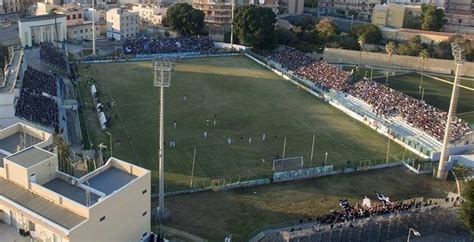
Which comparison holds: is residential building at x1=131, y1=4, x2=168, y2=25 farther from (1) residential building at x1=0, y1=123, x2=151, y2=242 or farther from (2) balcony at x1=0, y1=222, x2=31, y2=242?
(2) balcony at x1=0, y1=222, x2=31, y2=242

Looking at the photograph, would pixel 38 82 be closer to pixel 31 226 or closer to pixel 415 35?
pixel 31 226

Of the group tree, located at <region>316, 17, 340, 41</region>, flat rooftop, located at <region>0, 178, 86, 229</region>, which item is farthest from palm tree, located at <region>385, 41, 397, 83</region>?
flat rooftop, located at <region>0, 178, 86, 229</region>

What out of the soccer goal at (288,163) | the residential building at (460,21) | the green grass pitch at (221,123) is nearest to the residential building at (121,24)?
the green grass pitch at (221,123)

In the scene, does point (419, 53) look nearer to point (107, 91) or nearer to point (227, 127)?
point (227, 127)

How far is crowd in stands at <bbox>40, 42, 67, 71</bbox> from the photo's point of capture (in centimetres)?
5399

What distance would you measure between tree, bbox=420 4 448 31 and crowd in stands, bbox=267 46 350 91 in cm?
2456

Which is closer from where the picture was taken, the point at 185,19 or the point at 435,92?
the point at 435,92

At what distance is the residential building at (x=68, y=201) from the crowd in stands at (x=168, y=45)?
136 ft

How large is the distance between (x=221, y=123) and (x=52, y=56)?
2397 centimetres

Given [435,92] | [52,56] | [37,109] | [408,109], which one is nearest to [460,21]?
[435,92]

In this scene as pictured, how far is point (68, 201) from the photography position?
18750 mm

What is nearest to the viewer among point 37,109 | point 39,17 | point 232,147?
point 232,147

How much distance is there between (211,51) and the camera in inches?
2530

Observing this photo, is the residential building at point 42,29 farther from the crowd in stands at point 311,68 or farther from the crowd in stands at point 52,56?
the crowd in stands at point 311,68
